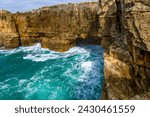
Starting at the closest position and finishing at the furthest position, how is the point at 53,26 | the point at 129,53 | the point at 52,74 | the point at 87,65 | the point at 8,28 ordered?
the point at 129,53
the point at 52,74
the point at 87,65
the point at 53,26
the point at 8,28

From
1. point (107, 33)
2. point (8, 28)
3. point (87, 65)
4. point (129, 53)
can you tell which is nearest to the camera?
point (129, 53)

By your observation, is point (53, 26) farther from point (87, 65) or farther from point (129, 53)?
point (129, 53)

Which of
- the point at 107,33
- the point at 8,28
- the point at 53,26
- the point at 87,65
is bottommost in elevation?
the point at 87,65

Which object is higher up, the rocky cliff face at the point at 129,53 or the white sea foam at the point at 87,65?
the rocky cliff face at the point at 129,53

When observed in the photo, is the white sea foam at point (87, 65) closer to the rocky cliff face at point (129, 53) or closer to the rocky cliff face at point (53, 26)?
the rocky cliff face at point (129, 53)

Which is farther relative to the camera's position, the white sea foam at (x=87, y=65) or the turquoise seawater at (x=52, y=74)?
the white sea foam at (x=87, y=65)

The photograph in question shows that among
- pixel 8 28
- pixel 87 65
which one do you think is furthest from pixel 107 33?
Result: pixel 8 28

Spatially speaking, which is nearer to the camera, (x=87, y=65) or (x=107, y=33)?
(x=107, y=33)

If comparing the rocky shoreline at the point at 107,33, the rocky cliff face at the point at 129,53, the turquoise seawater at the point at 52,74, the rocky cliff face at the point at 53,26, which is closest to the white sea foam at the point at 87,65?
the turquoise seawater at the point at 52,74

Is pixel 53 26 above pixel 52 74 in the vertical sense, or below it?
above

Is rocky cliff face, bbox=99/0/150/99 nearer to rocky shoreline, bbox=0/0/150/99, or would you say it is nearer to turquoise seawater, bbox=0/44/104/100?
rocky shoreline, bbox=0/0/150/99
